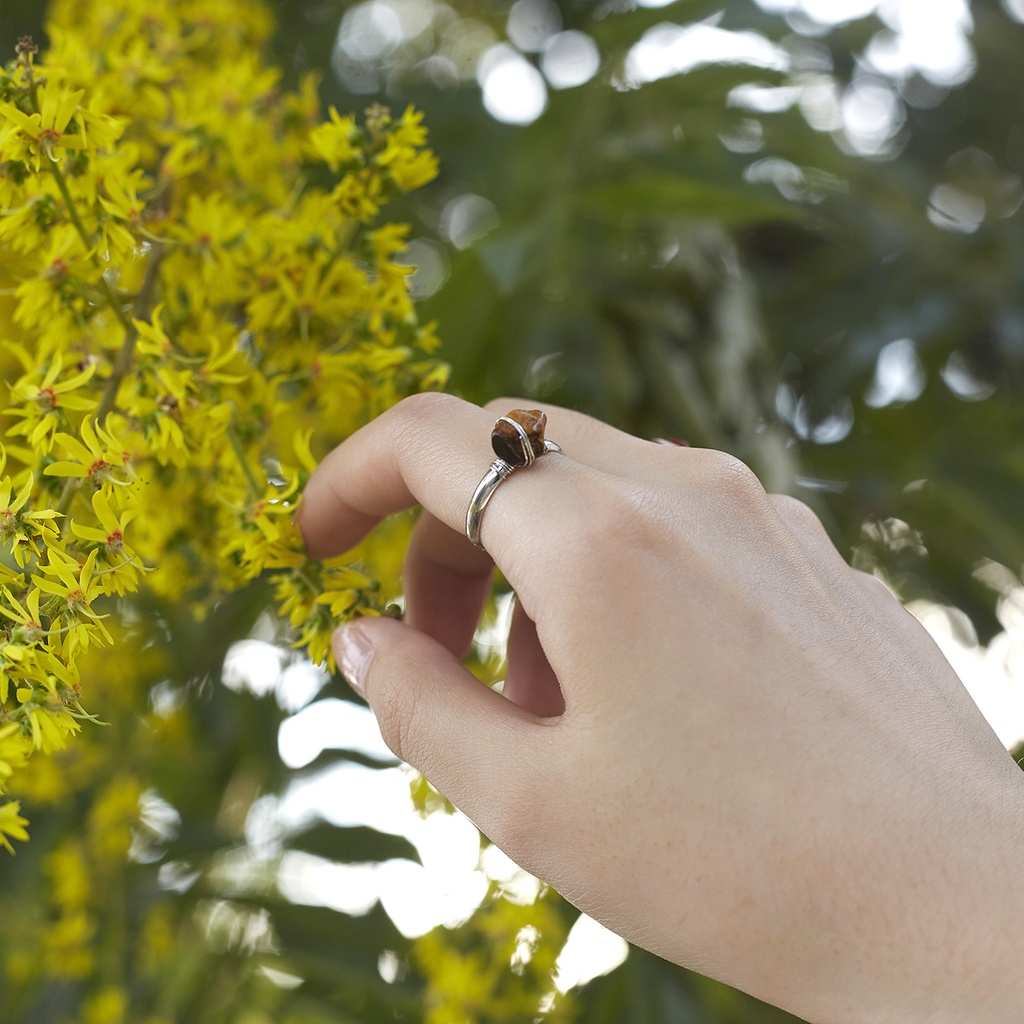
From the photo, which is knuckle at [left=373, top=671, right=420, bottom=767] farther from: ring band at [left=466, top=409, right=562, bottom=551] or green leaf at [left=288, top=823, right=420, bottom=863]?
green leaf at [left=288, top=823, right=420, bottom=863]

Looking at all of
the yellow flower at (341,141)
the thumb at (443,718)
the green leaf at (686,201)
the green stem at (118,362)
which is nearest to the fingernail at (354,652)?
the thumb at (443,718)

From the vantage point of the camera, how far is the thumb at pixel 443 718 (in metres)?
0.56

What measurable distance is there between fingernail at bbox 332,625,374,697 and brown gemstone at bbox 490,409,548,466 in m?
0.17

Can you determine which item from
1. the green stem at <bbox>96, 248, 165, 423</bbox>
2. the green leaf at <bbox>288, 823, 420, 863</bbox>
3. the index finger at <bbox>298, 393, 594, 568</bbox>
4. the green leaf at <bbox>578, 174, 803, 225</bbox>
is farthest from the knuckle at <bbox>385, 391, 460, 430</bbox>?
the green leaf at <bbox>288, 823, 420, 863</bbox>

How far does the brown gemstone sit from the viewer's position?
57 cm

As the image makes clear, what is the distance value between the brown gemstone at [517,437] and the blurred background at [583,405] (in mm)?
385

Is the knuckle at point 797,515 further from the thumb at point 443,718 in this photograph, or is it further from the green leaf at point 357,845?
the green leaf at point 357,845

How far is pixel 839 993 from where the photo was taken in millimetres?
512

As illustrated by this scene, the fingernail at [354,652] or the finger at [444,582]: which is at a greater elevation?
the fingernail at [354,652]

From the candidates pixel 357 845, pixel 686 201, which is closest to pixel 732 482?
pixel 686 201

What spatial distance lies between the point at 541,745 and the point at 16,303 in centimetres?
80

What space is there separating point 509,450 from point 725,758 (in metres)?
0.23

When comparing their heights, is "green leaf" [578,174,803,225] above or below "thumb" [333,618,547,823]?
above

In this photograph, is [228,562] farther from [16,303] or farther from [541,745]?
[16,303]
